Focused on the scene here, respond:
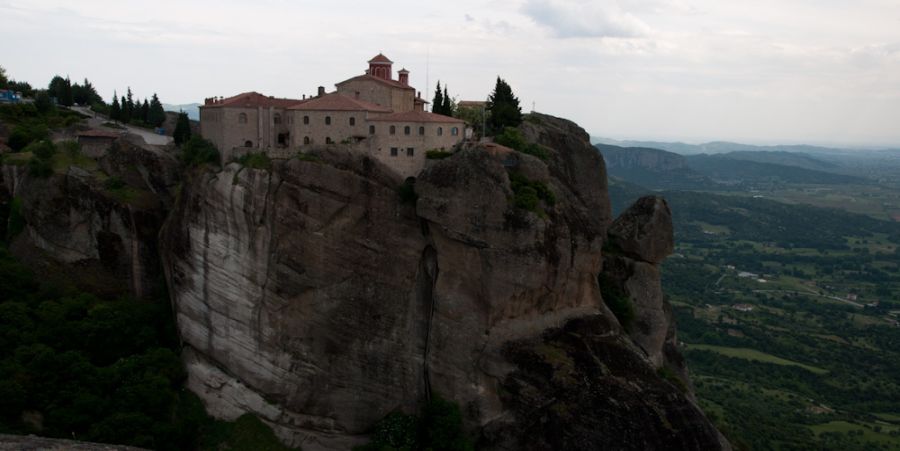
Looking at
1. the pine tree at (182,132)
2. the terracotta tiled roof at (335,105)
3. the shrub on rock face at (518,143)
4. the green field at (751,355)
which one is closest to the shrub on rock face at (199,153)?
the pine tree at (182,132)

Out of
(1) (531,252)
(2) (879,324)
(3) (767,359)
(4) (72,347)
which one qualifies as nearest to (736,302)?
(2) (879,324)

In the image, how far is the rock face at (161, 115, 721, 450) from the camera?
3475 centimetres

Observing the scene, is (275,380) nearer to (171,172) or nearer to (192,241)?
(192,241)

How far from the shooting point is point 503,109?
4825 cm

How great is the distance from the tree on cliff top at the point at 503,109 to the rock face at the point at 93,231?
23156 mm

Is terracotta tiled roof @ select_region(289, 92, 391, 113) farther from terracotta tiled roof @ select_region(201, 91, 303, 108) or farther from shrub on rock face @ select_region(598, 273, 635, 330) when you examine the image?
shrub on rock face @ select_region(598, 273, 635, 330)

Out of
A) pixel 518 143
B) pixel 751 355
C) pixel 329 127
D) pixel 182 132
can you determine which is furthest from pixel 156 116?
pixel 751 355

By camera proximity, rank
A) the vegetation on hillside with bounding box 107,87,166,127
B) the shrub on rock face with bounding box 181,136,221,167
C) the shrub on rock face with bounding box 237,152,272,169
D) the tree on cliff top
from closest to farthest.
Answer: the shrub on rock face with bounding box 237,152,272,169
the shrub on rock face with bounding box 181,136,221,167
the tree on cliff top
the vegetation on hillside with bounding box 107,87,166,127

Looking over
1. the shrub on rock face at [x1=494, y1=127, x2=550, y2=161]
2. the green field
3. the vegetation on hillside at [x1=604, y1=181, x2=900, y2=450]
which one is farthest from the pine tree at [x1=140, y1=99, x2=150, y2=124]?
the green field

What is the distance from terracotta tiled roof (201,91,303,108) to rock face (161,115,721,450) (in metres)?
6.00

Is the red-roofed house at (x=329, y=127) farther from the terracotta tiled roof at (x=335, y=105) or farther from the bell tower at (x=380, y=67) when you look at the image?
the bell tower at (x=380, y=67)

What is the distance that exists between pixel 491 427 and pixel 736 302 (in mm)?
115974

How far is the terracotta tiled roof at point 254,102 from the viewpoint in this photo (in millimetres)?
42656

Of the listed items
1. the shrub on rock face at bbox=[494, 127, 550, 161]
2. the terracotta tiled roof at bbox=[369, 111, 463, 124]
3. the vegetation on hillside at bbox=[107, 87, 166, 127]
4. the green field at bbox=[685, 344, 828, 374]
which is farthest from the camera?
the green field at bbox=[685, 344, 828, 374]
